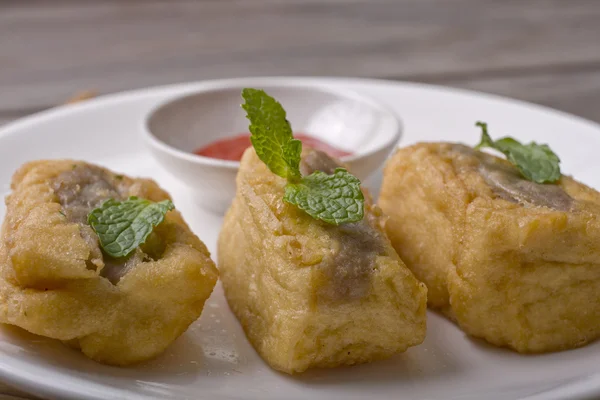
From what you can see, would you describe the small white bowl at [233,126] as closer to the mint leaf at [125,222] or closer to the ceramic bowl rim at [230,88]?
the ceramic bowl rim at [230,88]

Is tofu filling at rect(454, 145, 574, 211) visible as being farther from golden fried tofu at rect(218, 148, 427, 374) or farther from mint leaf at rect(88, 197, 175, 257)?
mint leaf at rect(88, 197, 175, 257)

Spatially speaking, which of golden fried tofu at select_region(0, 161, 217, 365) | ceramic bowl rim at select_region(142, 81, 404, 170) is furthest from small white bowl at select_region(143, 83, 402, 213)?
golden fried tofu at select_region(0, 161, 217, 365)

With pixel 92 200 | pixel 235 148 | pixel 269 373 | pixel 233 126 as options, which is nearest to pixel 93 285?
pixel 92 200

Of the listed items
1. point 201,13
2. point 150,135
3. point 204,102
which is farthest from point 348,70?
point 150,135

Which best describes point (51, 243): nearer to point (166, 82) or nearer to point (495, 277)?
point (495, 277)

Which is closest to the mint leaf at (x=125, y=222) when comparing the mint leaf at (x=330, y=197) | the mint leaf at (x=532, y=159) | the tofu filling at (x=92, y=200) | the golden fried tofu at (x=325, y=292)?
the tofu filling at (x=92, y=200)
